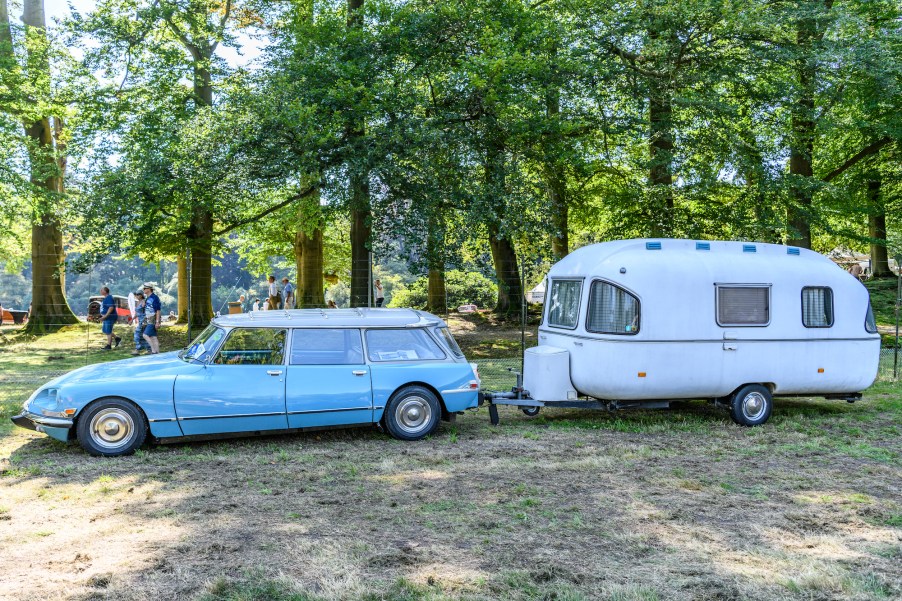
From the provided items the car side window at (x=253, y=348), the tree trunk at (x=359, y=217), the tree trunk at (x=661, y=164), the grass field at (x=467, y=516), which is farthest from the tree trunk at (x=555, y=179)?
the car side window at (x=253, y=348)

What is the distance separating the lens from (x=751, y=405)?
10414mm

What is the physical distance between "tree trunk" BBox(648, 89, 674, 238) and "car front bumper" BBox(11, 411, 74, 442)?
587 inches

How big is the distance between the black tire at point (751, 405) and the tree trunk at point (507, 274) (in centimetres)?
1139

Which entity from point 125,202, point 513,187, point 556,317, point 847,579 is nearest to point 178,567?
point 847,579

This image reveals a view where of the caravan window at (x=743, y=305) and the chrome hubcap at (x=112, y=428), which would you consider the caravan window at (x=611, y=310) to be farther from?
the chrome hubcap at (x=112, y=428)

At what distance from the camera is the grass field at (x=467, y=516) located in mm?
4789

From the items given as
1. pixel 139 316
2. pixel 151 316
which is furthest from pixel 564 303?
pixel 139 316

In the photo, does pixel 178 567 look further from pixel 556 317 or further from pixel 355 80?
pixel 355 80

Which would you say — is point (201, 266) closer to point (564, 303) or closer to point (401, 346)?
point (564, 303)

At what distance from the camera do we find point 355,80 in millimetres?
17750

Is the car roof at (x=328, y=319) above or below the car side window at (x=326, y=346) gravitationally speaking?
above

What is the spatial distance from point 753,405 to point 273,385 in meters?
6.54

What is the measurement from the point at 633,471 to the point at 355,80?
42.3ft

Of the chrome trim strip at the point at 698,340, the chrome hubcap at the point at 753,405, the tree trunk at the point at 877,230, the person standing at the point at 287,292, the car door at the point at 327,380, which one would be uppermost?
the tree trunk at the point at 877,230
